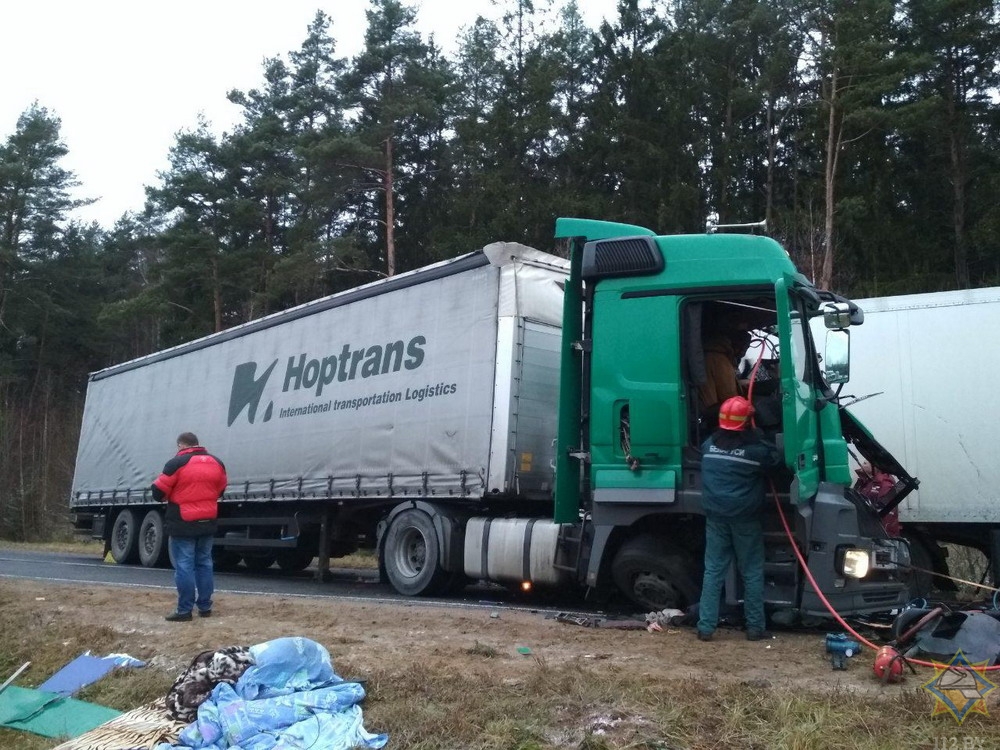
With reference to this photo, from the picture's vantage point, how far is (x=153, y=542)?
55.1 ft

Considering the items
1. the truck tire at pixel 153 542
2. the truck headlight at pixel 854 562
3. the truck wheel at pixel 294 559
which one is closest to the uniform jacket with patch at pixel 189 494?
the truck headlight at pixel 854 562

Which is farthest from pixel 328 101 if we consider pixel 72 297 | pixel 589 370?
pixel 589 370

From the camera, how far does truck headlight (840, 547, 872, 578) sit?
6.93 metres

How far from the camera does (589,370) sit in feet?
26.4

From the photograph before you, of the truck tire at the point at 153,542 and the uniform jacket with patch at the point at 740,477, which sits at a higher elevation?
the uniform jacket with patch at the point at 740,477

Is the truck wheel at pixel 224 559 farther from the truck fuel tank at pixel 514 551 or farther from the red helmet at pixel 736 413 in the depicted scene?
the red helmet at pixel 736 413

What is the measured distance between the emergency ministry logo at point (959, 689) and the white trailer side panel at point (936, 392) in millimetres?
4353

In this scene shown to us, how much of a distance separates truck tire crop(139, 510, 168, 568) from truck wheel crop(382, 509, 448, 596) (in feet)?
23.3

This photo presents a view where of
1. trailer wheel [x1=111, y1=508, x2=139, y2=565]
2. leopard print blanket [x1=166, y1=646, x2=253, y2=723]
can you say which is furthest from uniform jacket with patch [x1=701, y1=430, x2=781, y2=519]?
trailer wheel [x1=111, y1=508, x2=139, y2=565]

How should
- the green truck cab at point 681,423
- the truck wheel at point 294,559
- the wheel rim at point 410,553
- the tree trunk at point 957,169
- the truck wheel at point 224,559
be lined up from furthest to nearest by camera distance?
the tree trunk at point 957,169
the truck wheel at point 224,559
the truck wheel at point 294,559
the wheel rim at point 410,553
the green truck cab at point 681,423

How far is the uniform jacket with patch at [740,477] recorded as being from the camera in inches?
270

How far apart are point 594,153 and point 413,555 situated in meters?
19.7

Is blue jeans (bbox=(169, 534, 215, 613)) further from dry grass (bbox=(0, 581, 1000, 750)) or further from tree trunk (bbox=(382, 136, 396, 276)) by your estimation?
tree trunk (bbox=(382, 136, 396, 276))

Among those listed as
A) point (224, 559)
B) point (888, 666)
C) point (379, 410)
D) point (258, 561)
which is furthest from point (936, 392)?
point (224, 559)
